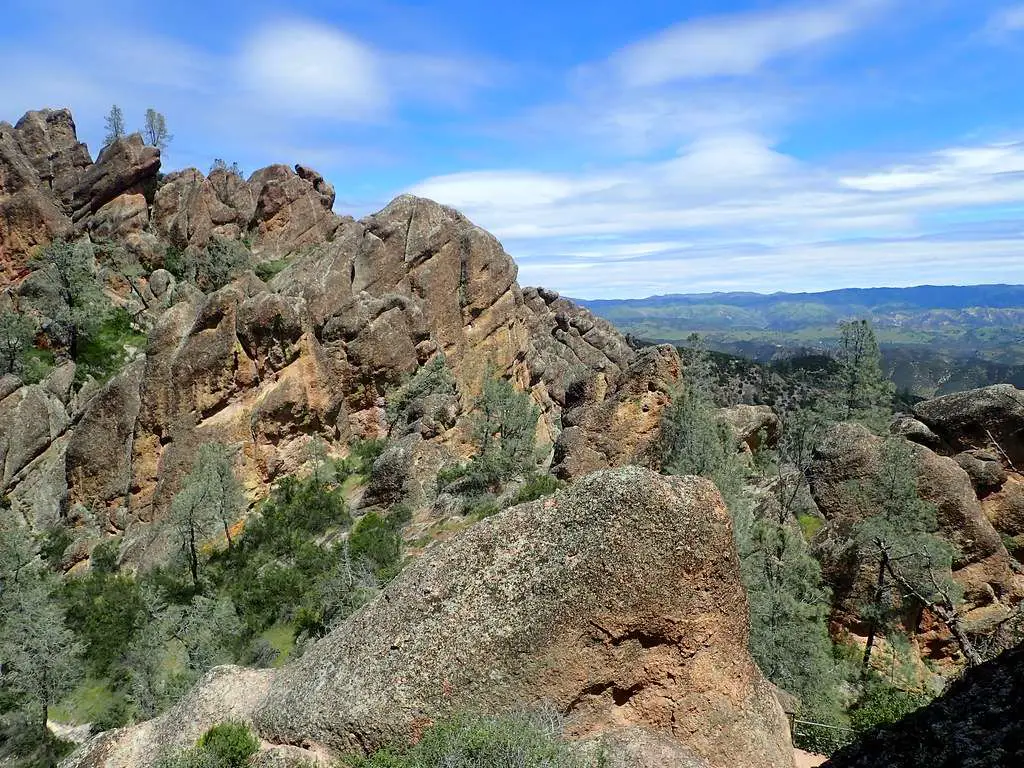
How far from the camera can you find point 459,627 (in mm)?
12242

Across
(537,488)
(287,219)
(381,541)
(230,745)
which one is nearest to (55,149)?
(287,219)

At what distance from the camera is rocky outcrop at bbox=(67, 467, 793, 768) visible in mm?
11914

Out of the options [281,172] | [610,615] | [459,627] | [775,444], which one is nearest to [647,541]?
[610,615]

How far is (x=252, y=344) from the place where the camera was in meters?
48.6

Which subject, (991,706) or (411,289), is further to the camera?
(411,289)

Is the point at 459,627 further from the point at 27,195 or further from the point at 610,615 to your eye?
the point at 27,195

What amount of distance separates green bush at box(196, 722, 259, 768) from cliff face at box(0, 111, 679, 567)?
24.8 m

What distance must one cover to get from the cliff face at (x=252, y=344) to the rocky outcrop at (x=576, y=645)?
70.7ft

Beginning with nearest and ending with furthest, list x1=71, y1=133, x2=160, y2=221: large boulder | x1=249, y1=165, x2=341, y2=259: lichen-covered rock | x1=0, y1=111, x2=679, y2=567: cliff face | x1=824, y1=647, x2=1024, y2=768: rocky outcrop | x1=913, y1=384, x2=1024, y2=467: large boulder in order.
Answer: x1=824, y1=647, x2=1024, y2=768: rocky outcrop < x1=913, y1=384, x2=1024, y2=467: large boulder < x1=0, y1=111, x2=679, y2=567: cliff face < x1=249, y1=165, x2=341, y2=259: lichen-covered rock < x1=71, y1=133, x2=160, y2=221: large boulder

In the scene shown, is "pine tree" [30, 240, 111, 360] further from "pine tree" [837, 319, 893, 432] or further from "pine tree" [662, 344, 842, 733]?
"pine tree" [837, 319, 893, 432]

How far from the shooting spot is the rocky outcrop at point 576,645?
11.9 meters

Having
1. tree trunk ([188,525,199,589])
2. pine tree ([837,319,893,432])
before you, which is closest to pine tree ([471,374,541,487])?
tree trunk ([188,525,199,589])

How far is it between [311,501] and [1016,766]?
136ft

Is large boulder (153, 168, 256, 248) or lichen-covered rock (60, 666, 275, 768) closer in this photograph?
lichen-covered rock (60, 666, 275, 768)
